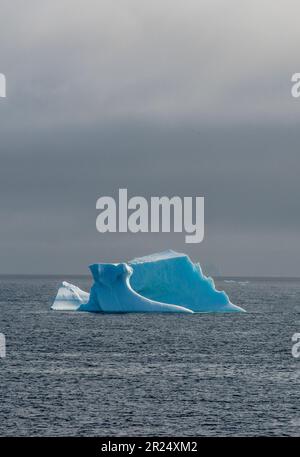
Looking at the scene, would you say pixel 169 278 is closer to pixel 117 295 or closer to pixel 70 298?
pixel 117 295

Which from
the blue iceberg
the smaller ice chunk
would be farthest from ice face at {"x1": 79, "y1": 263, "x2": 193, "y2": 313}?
the smaller ice chunk

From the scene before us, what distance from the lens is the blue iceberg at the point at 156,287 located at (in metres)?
80.1

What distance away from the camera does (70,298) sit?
3942 inches

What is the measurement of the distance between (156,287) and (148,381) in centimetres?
3590

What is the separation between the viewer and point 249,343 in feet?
219

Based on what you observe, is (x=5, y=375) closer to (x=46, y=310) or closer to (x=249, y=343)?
(x=249, y=343)

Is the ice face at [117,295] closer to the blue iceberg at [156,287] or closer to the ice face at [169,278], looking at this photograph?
the blue iceberg at [156,287]

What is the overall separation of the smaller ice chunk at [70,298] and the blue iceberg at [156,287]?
10011 mm

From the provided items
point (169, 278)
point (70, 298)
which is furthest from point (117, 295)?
point (70, 298)

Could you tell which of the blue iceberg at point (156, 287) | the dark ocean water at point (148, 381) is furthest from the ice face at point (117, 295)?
the dark ocean water at point (148, 381)
